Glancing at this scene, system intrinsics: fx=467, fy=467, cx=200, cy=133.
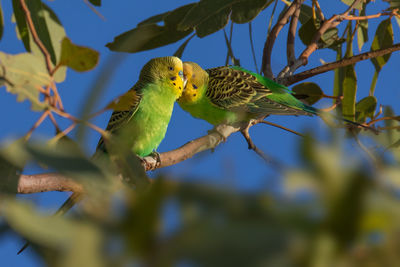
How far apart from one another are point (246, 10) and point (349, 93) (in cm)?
66

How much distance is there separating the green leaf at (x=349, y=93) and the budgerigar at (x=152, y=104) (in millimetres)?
840

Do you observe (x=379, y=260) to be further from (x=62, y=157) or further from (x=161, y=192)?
(x=62, y=157)

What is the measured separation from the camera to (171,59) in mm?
2488

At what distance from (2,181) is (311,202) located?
0.98 m

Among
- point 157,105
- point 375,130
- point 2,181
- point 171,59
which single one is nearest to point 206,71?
point 171,59

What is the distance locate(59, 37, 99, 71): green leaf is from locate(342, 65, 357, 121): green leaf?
1.53 meters

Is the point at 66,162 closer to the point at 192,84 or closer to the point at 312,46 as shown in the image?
the point at 312,46

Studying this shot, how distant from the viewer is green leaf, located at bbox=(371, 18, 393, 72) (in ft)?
7.89

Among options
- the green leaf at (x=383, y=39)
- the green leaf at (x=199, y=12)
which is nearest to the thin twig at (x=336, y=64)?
the green leaf at (x=383, y=39)

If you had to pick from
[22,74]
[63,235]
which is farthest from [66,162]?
[22,74]

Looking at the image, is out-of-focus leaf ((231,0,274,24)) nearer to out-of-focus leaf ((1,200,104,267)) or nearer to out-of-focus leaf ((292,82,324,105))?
out-of-focus leaf ((292,82,324,105))

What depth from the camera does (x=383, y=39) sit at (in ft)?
7.97

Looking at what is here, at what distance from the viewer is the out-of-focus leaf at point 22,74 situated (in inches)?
38.8

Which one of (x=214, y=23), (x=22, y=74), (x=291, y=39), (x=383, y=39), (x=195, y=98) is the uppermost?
(x=383, y=39)
